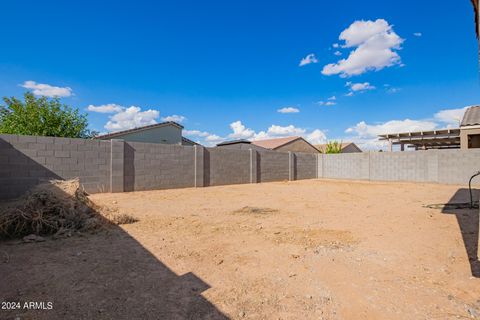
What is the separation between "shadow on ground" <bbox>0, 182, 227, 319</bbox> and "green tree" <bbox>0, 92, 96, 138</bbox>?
1423 centimetres

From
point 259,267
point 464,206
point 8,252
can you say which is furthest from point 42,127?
point 464,206

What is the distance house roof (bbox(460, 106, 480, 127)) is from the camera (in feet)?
44.6

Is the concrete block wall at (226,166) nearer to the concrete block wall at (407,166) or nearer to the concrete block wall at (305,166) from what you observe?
the concrete block wall at (305,166)

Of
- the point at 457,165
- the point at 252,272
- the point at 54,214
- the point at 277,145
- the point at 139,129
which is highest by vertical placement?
the point at 139,129

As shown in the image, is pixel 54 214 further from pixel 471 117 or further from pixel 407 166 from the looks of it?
pixel 471 117

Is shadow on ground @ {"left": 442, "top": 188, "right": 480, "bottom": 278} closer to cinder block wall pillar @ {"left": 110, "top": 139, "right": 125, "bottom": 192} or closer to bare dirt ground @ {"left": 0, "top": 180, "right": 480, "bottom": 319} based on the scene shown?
bare dirt ground @ {"left": 0, "top": 180, "right": 480, "bottom": 319}

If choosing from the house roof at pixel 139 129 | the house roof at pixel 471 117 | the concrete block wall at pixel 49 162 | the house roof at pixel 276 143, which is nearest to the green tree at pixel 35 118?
the house roof at pixel 139 129

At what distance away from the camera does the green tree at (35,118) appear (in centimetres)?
1426

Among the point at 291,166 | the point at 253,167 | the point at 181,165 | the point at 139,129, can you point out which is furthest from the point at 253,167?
the point at 139,129

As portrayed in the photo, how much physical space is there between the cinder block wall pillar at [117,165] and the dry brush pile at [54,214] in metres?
4.01

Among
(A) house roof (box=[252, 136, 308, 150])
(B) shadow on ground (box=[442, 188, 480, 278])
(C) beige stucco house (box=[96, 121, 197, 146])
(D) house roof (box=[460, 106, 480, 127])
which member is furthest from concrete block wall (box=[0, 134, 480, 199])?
(A) house roof (box=[252, 136, 308, 150])

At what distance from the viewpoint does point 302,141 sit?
30.1 metres

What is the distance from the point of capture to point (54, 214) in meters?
4.14

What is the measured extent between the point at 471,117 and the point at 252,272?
1793cm
